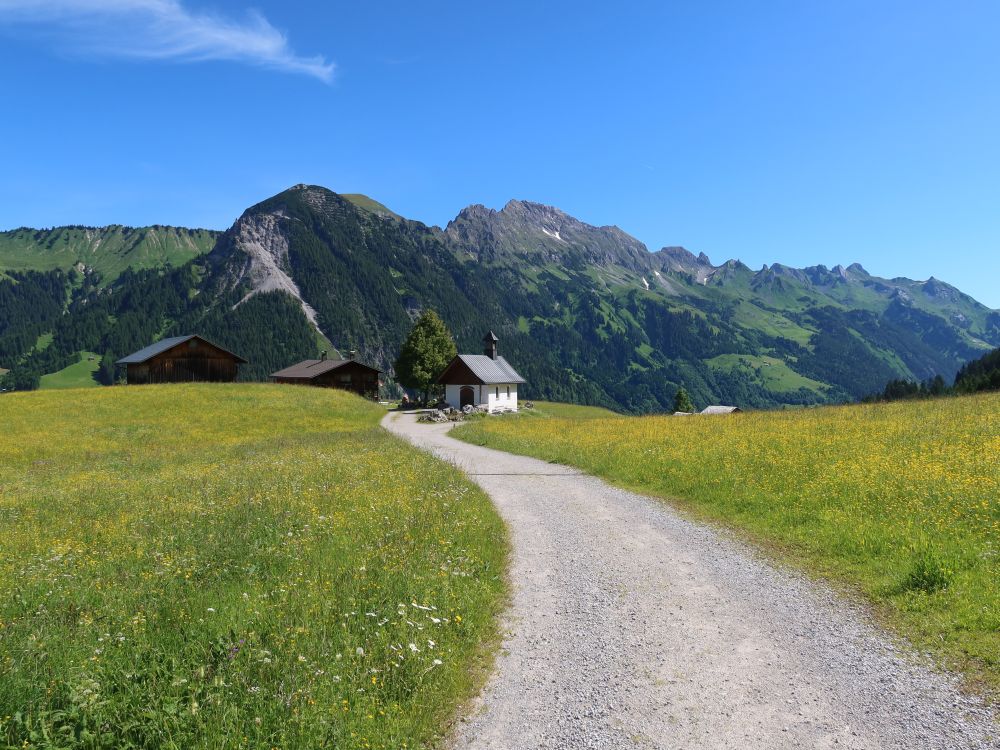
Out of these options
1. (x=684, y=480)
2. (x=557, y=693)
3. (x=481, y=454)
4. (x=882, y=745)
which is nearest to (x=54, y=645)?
(x=557, y=693)

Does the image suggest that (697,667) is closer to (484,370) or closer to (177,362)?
(484,370)

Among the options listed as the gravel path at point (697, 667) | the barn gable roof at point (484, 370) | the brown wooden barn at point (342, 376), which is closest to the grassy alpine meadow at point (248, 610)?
the gravel path at point (697, 667)

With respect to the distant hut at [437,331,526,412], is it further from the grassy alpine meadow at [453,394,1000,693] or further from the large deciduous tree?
the grassy alpine meadow at [453,394,1000,693]

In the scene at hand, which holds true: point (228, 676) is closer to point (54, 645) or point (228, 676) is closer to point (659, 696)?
point (54, 645)

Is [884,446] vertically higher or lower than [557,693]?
higher

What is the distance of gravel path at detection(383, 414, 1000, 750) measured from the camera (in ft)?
18.9

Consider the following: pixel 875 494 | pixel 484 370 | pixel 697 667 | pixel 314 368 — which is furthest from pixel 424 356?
pixel 697 667

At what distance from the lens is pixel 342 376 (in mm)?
90312

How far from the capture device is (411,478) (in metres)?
18.3

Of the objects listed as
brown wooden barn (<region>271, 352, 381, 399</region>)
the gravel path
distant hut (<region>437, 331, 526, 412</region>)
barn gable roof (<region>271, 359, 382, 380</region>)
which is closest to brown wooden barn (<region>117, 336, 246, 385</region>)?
brown wooden barn (<region>271, 352, 381, 399</region>)

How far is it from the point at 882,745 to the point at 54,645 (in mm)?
9209

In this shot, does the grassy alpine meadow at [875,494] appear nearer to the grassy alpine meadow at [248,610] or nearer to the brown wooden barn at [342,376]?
the grassy alpine meadow at [248,610]

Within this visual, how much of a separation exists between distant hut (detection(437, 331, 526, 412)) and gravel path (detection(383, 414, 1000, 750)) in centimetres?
6157

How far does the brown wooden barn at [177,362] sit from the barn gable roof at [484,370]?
1224 inches
